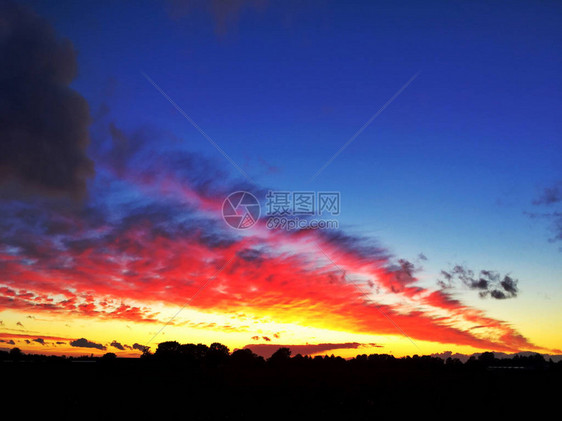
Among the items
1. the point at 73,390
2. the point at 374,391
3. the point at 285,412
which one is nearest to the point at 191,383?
the point at 73,390

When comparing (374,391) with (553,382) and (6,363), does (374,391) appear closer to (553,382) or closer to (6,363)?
(553,382)

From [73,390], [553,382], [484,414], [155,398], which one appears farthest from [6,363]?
[553,382]

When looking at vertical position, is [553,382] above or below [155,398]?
above

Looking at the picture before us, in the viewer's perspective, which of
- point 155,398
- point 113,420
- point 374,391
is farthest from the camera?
point 374,391

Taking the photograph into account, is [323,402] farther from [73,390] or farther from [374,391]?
[73,390]

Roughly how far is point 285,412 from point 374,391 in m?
11.7

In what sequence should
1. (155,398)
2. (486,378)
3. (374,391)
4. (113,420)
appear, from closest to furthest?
(113,420), (155,398), (374,391), (486,378)

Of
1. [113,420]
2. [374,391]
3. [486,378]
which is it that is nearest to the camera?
[113,420]

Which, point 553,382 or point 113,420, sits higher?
point 553,382

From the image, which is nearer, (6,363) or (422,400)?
(422,400)

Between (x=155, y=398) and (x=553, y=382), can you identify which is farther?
(x=553, y=382)

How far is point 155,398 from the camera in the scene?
1352 inches

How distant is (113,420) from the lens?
27.9 metres

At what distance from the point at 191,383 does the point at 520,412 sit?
30.0 metres
